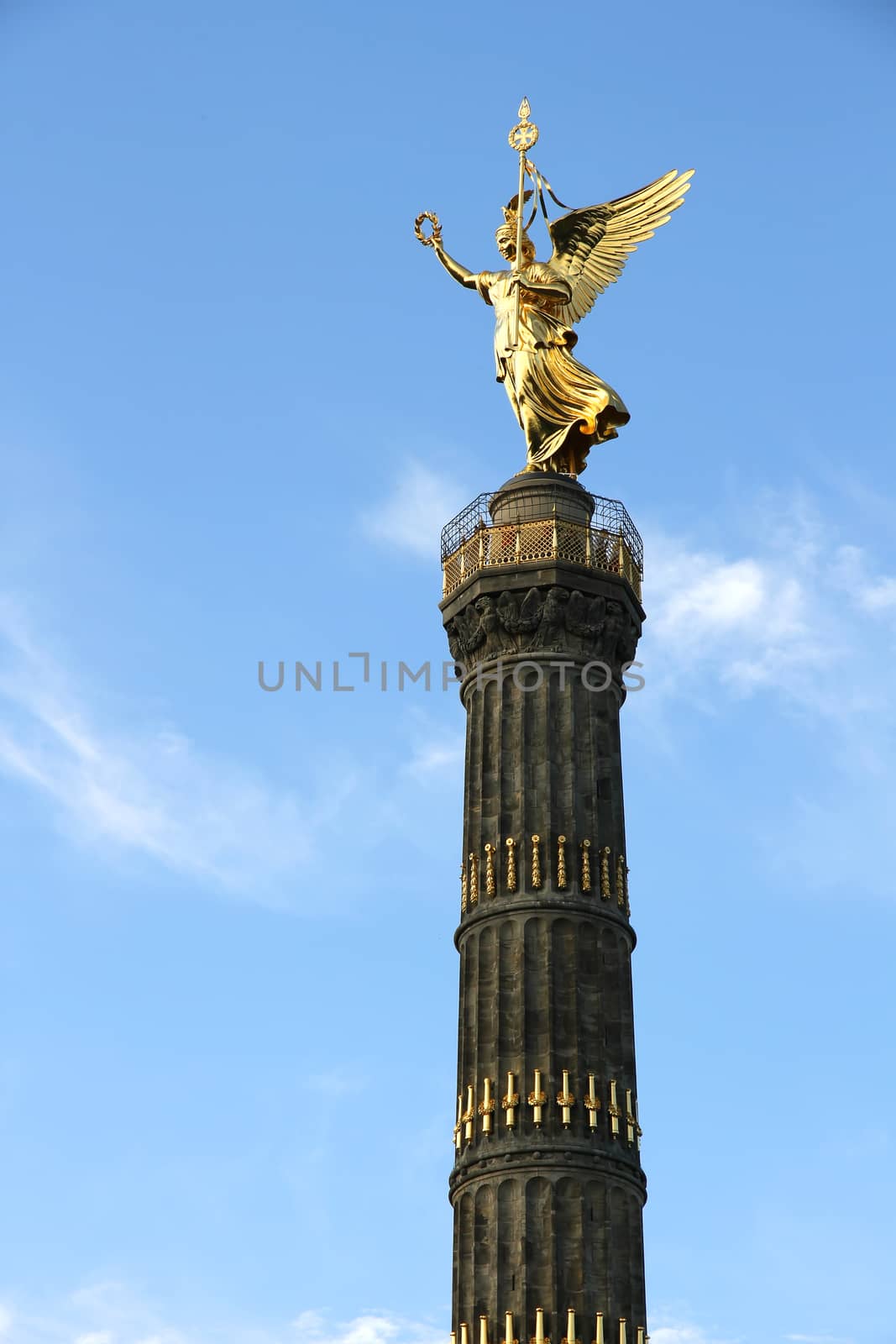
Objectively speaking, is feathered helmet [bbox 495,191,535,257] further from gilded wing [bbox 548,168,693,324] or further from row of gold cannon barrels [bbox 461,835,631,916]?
row of gold cannon barrels [bbox 461,835,631,916]

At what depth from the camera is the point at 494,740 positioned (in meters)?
60.5

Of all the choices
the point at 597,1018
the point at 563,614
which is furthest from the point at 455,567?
the point at 597,1018

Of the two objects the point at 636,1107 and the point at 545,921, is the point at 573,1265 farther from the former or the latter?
the point at 545,921

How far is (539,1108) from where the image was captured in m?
54.5

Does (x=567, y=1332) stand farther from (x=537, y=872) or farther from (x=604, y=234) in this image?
(x=604, y=234)

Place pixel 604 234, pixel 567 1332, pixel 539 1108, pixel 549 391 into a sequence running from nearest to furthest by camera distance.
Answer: pixel 567 1332 < pixel 539 1108 < pixel 549 391 < pixel 604 234

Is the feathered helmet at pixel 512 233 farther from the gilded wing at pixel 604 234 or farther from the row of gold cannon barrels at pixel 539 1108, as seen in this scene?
the row of gold cannon barrels at pixel 539 1108

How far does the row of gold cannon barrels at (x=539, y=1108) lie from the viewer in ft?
179

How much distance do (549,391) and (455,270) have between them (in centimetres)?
611

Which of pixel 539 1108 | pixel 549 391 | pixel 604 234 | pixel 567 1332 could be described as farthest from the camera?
pixel 604 234

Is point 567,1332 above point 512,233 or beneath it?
beneath

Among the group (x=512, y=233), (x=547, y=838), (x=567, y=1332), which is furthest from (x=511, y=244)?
(x=567, y=1332)

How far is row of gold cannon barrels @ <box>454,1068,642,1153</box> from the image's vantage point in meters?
54.6

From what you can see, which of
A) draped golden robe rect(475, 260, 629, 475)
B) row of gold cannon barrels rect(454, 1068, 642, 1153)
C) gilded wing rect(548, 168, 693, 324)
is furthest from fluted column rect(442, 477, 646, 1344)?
gilded wing rect(548, 168, 693, 324)
